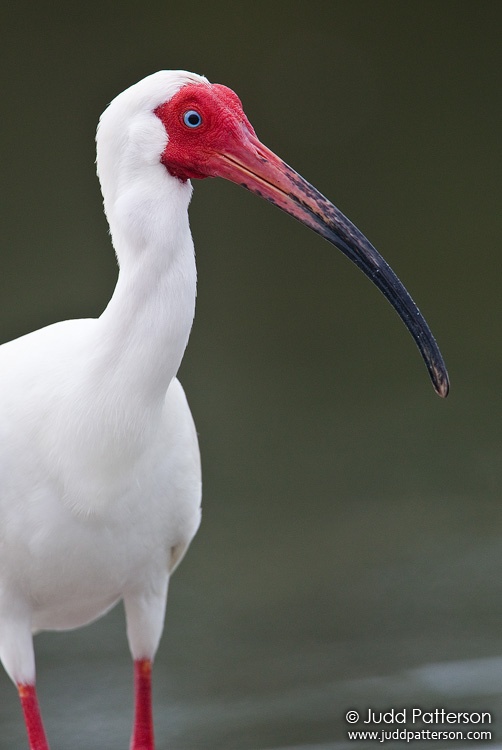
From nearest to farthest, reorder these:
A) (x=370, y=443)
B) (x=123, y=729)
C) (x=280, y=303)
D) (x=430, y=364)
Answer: (x=430, y=364) < (x=123, y=729) < (x=370, y=443) < (x=280, y=303)

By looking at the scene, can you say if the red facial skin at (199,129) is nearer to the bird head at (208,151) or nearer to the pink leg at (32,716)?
the bird head at (208,151)

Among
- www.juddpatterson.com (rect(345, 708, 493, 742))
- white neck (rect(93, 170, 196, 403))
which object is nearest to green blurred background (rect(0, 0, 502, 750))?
www.juddpatterson.com (rect(345, 708, 493, 742))

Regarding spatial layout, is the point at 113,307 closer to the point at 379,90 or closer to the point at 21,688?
the point at 21,688

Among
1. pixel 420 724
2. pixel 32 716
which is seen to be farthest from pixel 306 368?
pixel 32 716

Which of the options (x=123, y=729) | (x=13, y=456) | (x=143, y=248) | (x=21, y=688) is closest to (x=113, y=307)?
(x=143, y=248)

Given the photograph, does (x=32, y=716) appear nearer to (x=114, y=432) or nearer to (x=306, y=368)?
(x=114, y=432)

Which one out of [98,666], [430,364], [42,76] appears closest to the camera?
[430,364]

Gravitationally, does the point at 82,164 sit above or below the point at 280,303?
above

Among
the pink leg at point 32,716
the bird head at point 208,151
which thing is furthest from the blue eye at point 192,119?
the pink leg at point 32,716

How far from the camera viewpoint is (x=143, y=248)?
76.1 inches

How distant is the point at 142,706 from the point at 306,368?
2.79m

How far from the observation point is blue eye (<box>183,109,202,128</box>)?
1.97m

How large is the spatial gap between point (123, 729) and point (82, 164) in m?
3.58

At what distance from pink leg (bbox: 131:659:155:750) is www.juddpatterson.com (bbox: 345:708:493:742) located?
64 cm
